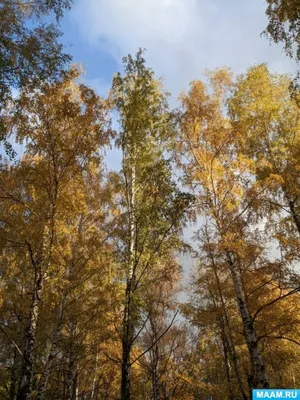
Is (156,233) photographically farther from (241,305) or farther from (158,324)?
(158,324)

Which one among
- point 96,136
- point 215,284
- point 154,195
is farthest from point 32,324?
point 215,284

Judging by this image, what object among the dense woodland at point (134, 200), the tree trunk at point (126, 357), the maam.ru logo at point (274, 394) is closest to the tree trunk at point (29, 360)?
the dense woodland at point (134, 200)

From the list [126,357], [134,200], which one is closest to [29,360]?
[126,357]

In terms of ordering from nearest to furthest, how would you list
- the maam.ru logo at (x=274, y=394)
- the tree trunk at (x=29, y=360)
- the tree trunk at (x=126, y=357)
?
the tree trunk at (x=126, y=357) → the tree trunk at (x=29, y=360) → the maam.ru logo at (x=274, y=394)

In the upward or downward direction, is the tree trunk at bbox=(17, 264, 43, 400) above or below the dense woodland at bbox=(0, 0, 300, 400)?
below

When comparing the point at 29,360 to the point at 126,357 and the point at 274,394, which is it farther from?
the point at 274,394

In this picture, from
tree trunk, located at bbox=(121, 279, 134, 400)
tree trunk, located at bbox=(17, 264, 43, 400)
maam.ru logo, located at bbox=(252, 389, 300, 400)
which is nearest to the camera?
tree trunk, located at bbox=(121, 279, 134, 400)

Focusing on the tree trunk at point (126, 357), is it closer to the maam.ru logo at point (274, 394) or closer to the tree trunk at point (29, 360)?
the tree trunk at point (29, 360)

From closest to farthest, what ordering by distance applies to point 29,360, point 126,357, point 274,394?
point 126,357, point 29,360, point 274,394

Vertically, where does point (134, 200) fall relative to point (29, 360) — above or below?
above

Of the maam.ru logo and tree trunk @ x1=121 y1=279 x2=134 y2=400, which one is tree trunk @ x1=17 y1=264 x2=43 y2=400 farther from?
the maam.ru logo

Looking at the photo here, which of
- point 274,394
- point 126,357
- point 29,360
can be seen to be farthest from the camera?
point 274,394

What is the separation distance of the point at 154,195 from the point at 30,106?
379 cm

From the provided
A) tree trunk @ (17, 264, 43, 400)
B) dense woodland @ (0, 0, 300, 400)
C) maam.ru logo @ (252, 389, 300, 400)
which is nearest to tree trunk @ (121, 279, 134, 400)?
dense woodland @ (0, 0, 300, 400)
